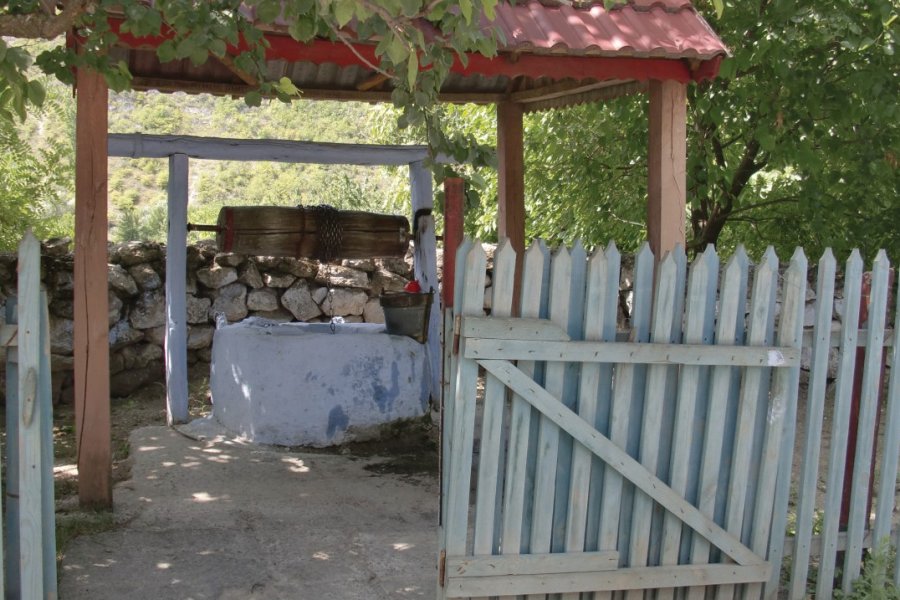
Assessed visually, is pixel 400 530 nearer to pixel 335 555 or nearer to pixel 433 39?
pixel 335 555

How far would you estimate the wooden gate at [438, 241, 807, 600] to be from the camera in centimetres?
338

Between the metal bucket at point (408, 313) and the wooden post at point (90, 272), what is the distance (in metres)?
2.43

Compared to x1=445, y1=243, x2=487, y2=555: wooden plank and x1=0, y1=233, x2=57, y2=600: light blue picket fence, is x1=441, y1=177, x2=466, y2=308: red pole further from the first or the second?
x1=0, y1=233, x2=57, y2=600: light blue picket fence

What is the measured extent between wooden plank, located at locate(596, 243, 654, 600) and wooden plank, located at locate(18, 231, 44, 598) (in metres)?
2.03

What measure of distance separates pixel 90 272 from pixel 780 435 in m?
3.40

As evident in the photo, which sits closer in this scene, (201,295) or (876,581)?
(876,581)

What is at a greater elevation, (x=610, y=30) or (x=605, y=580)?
(x=610, y=30)

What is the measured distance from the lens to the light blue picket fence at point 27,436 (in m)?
3.13

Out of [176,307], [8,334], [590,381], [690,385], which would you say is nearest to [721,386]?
[690,385]

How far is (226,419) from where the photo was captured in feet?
22.2

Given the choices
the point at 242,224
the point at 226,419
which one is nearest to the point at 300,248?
the point at 242,224

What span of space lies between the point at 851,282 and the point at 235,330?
4.41 metres

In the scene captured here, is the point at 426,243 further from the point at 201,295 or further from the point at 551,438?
the point at 551,438

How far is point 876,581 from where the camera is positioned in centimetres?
388
